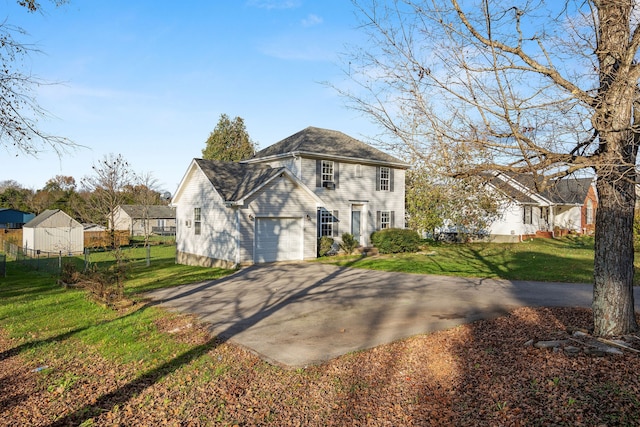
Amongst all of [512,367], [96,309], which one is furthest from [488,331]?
[96,309]

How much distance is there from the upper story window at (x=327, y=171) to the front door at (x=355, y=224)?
2560 millimetres

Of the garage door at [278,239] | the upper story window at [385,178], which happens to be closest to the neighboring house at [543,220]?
the upper story window at [385,178]

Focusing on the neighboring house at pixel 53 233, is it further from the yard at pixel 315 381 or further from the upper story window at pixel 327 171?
the yard at pixel 315 381

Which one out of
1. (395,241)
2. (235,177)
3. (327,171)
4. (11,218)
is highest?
(327,171)

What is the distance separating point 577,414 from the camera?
13.8 feet

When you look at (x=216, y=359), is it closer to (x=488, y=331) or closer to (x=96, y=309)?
(x=488, y=331)

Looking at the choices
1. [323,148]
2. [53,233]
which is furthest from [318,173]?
[53,233]

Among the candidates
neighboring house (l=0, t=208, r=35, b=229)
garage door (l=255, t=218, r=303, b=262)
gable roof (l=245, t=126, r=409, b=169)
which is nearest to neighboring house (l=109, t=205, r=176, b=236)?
neighboring house (l=0, t=208, r=35, b=229)

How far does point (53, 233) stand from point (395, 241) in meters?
28.7

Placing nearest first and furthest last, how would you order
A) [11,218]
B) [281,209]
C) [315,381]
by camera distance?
[315,381], [281,209], [11,218]

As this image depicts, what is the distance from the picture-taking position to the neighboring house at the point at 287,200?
1939 centimetres

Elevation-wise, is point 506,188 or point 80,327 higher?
point 506,188

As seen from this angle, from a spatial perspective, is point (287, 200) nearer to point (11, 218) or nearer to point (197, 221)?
point (197, 221)

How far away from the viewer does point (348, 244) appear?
23406 millimetres
